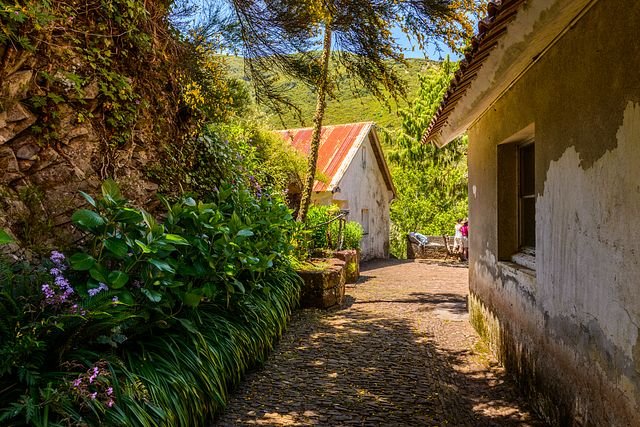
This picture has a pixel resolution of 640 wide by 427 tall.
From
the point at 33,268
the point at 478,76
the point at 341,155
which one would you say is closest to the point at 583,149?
the point at 478,76

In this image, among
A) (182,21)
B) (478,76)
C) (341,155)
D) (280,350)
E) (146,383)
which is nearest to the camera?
(146,383)

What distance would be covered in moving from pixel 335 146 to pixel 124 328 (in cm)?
1511

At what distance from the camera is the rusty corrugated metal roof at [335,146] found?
627 inches

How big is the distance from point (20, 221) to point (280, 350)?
304 cm

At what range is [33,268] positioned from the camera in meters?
3.00

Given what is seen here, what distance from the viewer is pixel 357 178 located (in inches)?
695

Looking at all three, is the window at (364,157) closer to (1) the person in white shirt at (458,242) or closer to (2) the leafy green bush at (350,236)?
(2) the leafy green bush at (350,236)

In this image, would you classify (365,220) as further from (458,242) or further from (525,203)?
(525,203)

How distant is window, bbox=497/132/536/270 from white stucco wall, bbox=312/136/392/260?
1048 cm

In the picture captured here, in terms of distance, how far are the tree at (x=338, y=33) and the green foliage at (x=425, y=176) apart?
1746 centimetres

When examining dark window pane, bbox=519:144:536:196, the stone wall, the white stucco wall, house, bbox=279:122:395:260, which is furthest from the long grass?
the white stucco wall

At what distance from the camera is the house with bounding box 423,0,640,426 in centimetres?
236

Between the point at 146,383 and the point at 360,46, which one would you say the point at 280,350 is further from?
the point at 360,46

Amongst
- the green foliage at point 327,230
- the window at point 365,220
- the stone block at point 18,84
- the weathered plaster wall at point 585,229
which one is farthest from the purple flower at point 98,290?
the window at point 365,220
